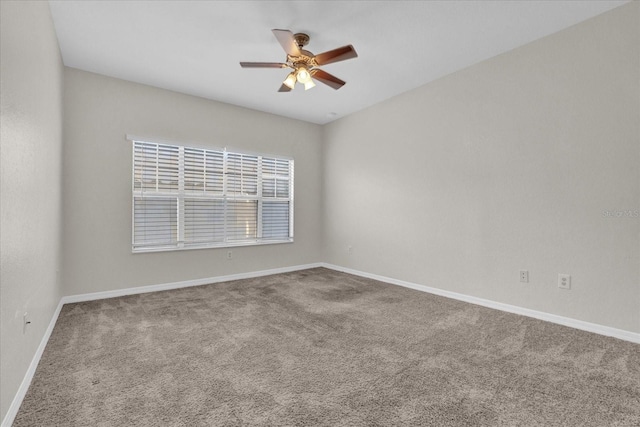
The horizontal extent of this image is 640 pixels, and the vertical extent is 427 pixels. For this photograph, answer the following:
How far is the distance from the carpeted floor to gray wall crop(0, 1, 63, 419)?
12.1 inches

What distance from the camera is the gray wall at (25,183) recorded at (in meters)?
1.48

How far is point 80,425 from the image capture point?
4.88 feet

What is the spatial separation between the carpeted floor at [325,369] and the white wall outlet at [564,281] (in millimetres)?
379

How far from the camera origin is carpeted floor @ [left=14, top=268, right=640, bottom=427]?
1575 millimetres

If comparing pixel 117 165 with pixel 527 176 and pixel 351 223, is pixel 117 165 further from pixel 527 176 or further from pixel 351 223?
pixel 527 176

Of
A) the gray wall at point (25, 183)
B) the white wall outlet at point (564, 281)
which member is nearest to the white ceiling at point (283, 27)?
the gray wall at point (25, 183)

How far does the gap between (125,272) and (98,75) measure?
2.46 meters

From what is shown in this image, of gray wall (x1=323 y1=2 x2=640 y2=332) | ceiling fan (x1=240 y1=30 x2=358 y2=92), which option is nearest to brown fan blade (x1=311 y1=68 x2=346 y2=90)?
ceiling fan (x1=240 y1=30 x2=358 y2=92)

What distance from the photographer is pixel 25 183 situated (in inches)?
72.9

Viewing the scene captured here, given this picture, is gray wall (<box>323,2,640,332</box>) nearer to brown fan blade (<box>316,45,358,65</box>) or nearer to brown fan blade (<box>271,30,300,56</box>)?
brown fan blade (<box>316,45,358,65</box>)

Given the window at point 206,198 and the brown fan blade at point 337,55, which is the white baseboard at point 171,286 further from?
the brown fan blade at point 337,55

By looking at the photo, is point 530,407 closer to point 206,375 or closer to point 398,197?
point 206,375

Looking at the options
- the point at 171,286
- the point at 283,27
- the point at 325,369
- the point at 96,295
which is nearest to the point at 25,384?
the point at 325,369

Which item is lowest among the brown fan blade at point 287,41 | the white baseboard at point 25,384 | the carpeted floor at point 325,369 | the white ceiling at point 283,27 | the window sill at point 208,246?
the carpeted floor at point 325,369
